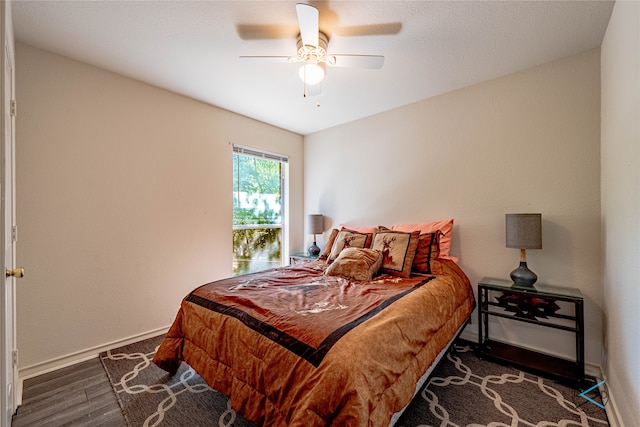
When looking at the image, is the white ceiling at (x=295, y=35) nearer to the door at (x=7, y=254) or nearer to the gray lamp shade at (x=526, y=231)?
the door at (x=7, y=254)

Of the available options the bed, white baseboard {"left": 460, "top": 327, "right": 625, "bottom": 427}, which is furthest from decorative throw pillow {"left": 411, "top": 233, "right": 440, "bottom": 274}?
white baseboard {"left": 460, "top": 327, "right": 625, "bottom": 427}

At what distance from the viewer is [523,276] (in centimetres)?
225

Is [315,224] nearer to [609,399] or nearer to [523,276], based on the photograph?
[523,276]

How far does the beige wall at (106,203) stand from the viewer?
2.16 meters

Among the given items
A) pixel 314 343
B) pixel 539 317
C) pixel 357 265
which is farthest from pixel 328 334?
pixel 539 317

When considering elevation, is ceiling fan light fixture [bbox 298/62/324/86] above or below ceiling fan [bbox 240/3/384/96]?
below

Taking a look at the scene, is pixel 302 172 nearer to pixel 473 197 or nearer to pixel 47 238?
pixel 473 197

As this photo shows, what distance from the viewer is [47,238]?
2209 mm

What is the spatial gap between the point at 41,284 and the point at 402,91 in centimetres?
369

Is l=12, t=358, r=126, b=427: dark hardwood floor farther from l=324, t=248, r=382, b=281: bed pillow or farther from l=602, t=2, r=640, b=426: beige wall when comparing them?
l=602, t=2, r=640, b=426: beige wall

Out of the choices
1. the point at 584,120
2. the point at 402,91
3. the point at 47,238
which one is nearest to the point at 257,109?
the point at 402,91

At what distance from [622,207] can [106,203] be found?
12.6 feet

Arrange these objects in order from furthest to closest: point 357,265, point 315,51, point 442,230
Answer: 1. point 442,230
2. point 357,265
3. point 315,51

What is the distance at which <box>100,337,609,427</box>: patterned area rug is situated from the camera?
164cm
